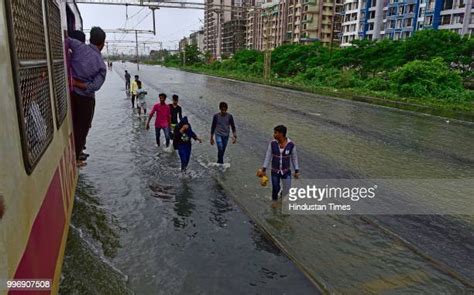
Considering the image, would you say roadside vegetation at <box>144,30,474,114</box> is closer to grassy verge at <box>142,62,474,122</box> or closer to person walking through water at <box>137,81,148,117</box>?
grassy verge at <box>142,62,474,122</box>

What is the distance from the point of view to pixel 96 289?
4.14 m

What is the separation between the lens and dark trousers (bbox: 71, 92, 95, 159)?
4045 millimetres

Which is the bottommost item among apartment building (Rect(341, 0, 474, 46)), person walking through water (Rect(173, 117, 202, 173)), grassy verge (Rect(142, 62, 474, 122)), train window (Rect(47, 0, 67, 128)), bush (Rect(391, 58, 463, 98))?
grassy verge (Rect(142, 62, 474, 122))

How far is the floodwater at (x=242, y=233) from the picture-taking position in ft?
14.2

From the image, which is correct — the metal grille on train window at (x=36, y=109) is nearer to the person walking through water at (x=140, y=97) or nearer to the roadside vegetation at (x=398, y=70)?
the person walking through water at (x=140, y=97)

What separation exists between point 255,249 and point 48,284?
3.31m

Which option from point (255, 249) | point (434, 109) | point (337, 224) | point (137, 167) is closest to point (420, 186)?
point (337, 224)

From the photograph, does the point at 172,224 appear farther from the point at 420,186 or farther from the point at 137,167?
the point at 420,186

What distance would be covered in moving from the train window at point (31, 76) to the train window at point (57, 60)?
0.99 feet

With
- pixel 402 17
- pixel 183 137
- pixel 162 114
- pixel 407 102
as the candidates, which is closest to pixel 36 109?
pixel 183 137

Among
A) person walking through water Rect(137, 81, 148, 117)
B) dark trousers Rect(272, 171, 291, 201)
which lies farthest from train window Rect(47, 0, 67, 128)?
person walking through water Rect(137, 81, 148, 117)

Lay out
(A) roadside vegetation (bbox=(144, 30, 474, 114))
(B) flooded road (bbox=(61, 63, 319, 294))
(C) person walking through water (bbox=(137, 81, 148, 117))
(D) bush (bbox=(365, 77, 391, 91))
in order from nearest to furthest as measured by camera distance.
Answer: (B) flooded road (bbox=(61, 63, 319, 294)), (C) person walking through water (bbox=(137, 81, 148, 117)), (A) roadside vegetation (bbox=(144, 30, 474, 114)), (D) bush (bbox=(365, 77, 391, 91))
